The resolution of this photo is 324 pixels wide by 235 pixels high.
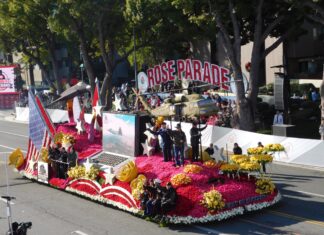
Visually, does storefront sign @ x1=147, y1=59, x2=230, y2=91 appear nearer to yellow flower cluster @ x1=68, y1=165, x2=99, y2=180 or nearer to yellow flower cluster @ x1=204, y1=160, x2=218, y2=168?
yellow flower cluster @ x1=204, y1=160, x2=218, y2=168

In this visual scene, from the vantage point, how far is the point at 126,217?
16.7 m

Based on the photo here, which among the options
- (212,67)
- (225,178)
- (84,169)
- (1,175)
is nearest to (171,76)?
(212,67)

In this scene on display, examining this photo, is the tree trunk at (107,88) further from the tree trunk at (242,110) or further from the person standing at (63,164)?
the person standing at (63,164)

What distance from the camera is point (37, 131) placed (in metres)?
23.0

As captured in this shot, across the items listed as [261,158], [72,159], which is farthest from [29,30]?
[261,158]

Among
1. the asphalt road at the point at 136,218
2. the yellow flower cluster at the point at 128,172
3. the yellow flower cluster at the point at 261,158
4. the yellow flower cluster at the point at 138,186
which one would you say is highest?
the yellow flower cluster at the point at 261,158

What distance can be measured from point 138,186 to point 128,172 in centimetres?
95

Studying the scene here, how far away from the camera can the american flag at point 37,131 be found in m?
22.6

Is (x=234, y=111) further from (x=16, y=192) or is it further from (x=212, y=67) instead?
(x=16, y=192)

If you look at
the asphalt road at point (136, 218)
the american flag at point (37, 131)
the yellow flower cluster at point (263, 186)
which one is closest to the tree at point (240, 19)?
the asphalt road at point (136, 218)

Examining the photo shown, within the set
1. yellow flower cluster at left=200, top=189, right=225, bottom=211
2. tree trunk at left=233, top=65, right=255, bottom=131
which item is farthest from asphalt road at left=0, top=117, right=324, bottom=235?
tree trunk at left=233, top=65, right=255, bottom=131

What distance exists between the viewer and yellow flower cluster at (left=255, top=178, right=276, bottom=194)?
16.6 m

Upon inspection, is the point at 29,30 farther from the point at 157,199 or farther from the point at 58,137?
the point at 157,199

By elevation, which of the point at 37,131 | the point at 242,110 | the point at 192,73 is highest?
the point at 192,73
